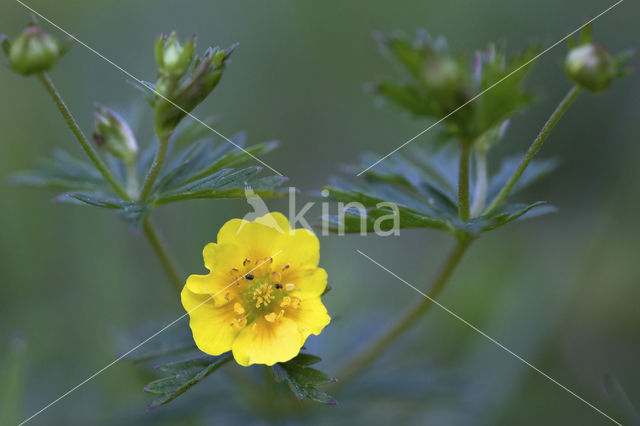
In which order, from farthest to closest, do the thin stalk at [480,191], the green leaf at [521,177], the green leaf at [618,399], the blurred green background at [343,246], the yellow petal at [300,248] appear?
1. the blurred green background at [343,246]
2. the green leaf at [521,177]
3. the thin stalk at [480,191]
4. the green leaf at [618,399]
5. the yellow petal at [300,248]

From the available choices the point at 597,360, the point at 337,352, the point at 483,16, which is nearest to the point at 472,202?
the point at 337,352

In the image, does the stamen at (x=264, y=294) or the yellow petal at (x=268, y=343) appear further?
the stamen at (x=264, y=294)

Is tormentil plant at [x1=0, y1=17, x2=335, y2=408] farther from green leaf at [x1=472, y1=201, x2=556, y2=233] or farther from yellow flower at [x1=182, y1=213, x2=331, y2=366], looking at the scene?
green leaf at [x1=472, y1=201, x2=556, y2=233]

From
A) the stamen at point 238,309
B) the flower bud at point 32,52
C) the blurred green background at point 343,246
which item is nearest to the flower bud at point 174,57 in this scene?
the flower bud at point 32,52

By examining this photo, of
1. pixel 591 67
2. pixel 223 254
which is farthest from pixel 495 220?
pixel 223 254

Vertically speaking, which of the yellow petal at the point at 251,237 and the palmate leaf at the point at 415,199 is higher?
the yellow petal at the point at 251,237

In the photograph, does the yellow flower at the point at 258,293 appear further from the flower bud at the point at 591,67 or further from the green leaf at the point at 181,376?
the flower bud at the point at 591,67
